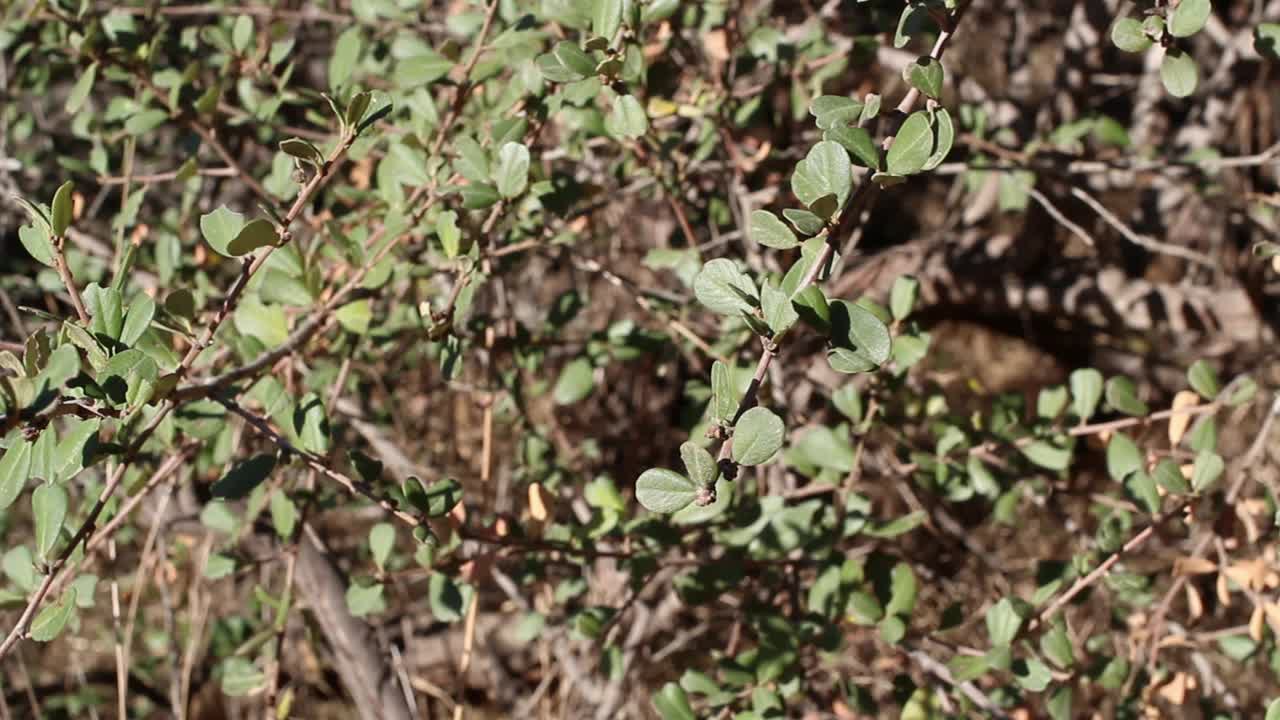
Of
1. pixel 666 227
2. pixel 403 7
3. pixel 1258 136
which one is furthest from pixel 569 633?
pixel 1258 136

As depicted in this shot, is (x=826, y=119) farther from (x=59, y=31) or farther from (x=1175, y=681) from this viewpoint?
(x=59, y=31)

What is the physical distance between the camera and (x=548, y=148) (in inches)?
64.1

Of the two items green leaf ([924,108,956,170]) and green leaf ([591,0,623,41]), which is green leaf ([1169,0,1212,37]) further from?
green leaf ([591,0,623,41])

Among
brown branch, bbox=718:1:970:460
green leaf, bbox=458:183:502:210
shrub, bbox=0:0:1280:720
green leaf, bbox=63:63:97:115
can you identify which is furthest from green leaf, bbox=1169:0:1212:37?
green leaf, bbox=63:63:97:115

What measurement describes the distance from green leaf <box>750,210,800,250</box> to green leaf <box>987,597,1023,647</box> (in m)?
0.54

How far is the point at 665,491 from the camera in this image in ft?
2.39

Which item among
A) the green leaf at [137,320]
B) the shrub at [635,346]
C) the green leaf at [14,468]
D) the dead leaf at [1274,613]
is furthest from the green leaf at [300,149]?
the dead leaf at [1274,613]

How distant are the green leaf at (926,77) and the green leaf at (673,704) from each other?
644mm

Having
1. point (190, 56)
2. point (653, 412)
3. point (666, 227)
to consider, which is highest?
point (190, 56)

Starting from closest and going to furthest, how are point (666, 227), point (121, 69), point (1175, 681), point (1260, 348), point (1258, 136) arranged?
1. point (1175, 681)
2. point (121, 69)
3. point (666, 227)
4. point (1260, 348)
5. point (1258, 136)

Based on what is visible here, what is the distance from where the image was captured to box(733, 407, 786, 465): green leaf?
2.25 ft

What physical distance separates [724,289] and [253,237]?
31 centimetres

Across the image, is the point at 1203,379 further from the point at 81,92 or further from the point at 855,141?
the point at 81,92

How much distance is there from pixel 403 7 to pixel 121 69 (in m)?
0.32
